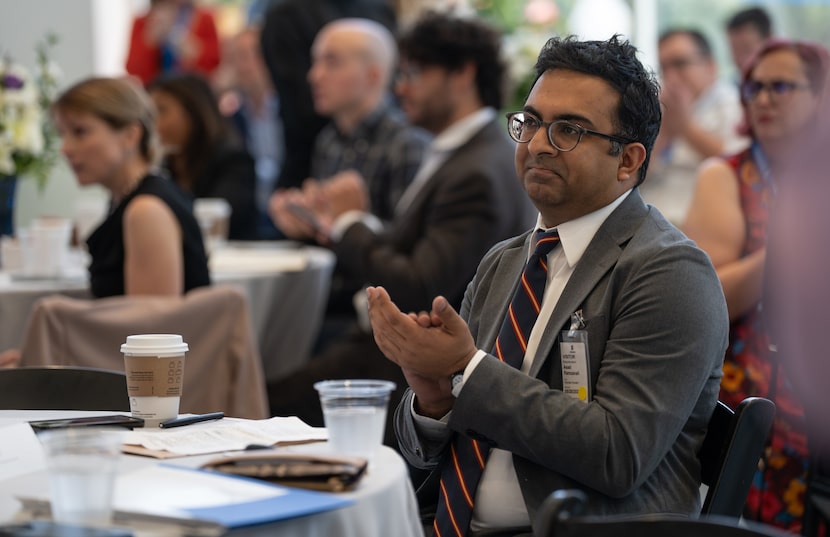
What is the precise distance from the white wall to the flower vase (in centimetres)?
129

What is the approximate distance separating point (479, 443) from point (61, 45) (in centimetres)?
511

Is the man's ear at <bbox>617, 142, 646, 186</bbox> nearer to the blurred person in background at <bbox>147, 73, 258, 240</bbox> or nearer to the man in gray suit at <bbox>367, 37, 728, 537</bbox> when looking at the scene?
the man in gray suit at <bbox>367, 37, 728, 537</bbox>

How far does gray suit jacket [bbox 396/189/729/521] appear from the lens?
5.59 feet

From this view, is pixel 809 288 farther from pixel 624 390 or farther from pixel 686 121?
pixel 686 121

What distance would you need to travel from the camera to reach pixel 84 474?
49.5 inches

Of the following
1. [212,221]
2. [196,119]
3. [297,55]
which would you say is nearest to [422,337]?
[212,221]

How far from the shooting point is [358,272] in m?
3.83

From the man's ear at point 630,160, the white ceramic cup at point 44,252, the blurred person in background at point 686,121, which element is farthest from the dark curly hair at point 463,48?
the man's ear at point 630,160

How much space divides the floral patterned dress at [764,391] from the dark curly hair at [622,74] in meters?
0.88

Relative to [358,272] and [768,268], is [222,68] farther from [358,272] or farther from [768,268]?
[768,268]

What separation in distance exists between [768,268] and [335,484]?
149cm

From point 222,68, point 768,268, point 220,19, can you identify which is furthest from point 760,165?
point 220,19

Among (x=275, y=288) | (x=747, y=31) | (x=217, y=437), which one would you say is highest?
(x=747, y=31)

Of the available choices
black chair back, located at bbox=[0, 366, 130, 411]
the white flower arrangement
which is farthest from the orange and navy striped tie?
the white flower arrangement
